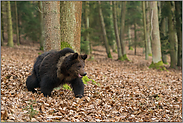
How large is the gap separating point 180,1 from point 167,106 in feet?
39.9

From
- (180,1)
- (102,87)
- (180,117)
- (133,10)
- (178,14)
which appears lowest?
(180,117)

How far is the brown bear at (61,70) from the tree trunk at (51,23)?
953 mm

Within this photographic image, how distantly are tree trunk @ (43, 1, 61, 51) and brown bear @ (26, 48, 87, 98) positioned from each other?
0.95m

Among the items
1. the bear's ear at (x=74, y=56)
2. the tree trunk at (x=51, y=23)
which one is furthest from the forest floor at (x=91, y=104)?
the tree trunk at (x=51, y=23)

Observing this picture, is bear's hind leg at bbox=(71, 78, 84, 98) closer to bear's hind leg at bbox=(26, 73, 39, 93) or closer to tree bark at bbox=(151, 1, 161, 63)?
bear's hind leg at bbox=(26, 73, 39, 93)

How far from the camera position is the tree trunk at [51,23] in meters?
7.09

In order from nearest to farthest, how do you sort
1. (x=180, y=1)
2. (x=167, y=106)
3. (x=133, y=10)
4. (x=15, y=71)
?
(x=167, y=106) → (x=15, y=71) → (x=180, y=1) → (x=133, y=10)

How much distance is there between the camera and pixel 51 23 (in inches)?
280

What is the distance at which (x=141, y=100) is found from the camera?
A: 7.25 metres

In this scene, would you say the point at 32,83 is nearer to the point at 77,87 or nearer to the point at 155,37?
the point at 77,87

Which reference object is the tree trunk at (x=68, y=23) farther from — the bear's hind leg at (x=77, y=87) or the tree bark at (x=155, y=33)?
the tree bark at (x=155, y=33)

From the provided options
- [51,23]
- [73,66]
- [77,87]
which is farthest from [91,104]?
[51,23]

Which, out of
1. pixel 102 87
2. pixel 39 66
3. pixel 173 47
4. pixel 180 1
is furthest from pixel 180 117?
pixel 180 1

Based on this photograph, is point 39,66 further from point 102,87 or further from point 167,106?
point 167,106
